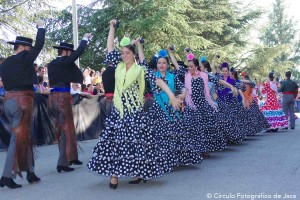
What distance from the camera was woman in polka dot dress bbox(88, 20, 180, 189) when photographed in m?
5.98

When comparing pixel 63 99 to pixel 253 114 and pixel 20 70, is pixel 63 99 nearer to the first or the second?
pixel 20 70

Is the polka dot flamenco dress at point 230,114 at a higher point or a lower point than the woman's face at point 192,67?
lower

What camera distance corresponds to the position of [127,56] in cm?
620

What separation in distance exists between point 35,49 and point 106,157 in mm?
1693

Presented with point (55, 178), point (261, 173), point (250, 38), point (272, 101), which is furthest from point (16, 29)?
point (250, 38)

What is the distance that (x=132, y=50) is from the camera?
6273 mm

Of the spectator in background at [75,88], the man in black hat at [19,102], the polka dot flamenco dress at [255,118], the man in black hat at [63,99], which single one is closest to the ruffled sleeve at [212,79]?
the man in black hat at [63,99]

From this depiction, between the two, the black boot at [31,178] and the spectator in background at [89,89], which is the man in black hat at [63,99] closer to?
the black boot at [31,178]

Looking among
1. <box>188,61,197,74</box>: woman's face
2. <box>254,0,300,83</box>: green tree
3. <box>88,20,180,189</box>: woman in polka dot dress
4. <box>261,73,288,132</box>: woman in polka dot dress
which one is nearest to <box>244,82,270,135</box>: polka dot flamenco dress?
<box>261,73,288,132</box>: woman in polka dot dress

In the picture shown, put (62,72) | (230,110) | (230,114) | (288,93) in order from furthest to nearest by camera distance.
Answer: (288,93)
(230,110)
(230,114)
(62,72)

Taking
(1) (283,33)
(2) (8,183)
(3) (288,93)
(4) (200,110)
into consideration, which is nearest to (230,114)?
(4) (200,110)

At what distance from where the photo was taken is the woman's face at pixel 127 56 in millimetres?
6203

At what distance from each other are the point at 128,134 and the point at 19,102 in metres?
1.56

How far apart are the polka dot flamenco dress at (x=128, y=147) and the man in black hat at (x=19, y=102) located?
1.04 m
